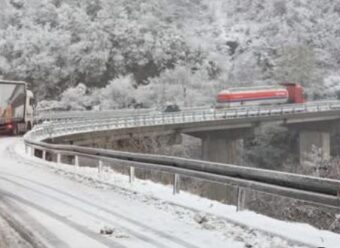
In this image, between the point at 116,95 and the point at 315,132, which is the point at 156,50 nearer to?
the point at 116,95

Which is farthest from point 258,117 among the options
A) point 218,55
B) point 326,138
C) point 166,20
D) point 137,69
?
point 166,20

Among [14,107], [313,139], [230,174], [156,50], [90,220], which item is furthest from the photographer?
[156,50]

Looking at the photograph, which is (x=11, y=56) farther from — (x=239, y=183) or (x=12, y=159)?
(x=239, y=183)

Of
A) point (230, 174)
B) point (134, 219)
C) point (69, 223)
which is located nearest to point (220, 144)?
point (230, 174)

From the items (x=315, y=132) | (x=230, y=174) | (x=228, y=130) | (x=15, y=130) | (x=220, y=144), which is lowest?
(x=220, y=144)

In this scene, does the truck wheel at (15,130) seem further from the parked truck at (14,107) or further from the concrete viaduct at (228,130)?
the concrete viaduct at (228,130)

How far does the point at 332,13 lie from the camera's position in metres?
121

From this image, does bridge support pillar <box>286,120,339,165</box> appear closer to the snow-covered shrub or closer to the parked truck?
the snow-covered shrub

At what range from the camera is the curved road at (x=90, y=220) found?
27.9 ft

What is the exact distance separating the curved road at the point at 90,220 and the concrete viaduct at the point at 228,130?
73.7 ft

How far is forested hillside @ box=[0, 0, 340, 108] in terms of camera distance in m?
91.0

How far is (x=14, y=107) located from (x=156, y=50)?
60.8 m

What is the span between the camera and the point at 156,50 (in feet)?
326

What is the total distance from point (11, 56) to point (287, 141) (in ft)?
150
